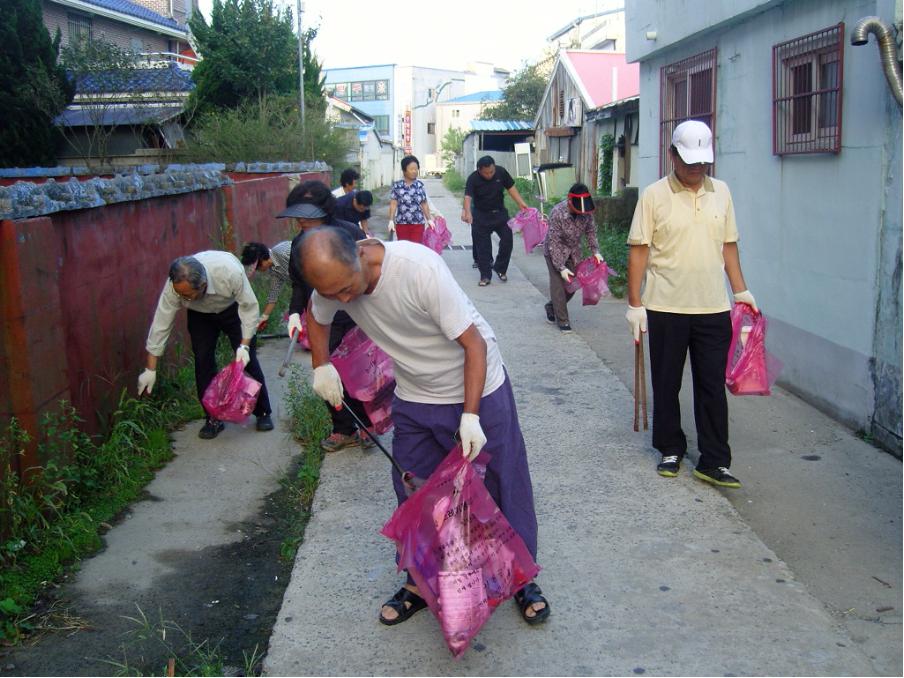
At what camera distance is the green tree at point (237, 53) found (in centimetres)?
2356

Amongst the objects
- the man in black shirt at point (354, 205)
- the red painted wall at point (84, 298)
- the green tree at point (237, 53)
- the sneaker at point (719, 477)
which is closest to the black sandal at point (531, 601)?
the sneaker at point (719, 477)

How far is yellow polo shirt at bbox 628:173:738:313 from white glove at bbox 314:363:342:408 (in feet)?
6.26

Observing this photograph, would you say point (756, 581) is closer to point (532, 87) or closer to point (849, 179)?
point (849, 179)

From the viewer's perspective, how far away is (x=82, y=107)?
2259 centimetres

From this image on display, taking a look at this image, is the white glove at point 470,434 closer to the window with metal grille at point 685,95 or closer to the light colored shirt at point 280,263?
the light colored shirt at point 280,263

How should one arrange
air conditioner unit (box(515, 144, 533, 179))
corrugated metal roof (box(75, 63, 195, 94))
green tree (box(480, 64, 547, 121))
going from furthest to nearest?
green tree (box(480, 64, 547, 121)), air conditioner unit (box(515, 144, 533, 179)), corrugated metal roof (box(75, 63, 195, 94))

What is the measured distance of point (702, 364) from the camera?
4.83 meters

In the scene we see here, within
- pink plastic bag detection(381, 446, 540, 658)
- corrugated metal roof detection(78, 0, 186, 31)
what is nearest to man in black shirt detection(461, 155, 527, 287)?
pink plastic bag detection(381, 446, 540, 658)

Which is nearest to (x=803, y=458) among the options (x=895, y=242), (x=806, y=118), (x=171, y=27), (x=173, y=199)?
(x=895, y=242)

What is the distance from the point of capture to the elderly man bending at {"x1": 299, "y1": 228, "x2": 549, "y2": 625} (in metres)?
3.04

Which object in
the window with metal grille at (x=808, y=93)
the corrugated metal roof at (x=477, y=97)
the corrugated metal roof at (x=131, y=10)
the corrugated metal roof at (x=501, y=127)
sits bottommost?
the window with metal grille at (x=808, y=93)

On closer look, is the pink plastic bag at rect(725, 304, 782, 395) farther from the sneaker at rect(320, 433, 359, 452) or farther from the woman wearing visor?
Result: the woman wearing visor

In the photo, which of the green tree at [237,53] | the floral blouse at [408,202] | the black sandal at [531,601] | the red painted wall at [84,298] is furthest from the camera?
the green tree at [237,53]

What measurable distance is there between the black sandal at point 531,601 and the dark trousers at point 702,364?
5.52ft
